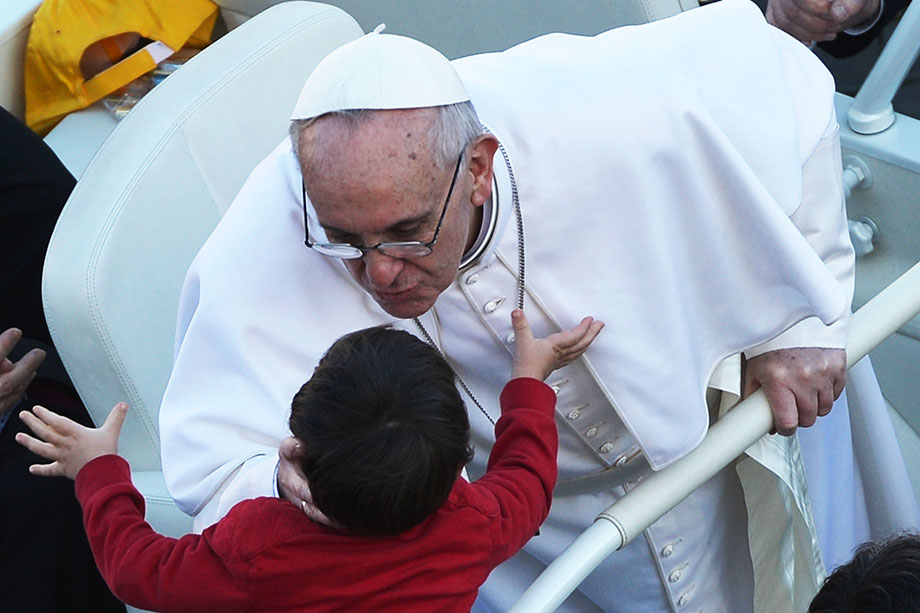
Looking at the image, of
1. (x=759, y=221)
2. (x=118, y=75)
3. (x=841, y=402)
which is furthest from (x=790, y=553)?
(x=118, y=75)

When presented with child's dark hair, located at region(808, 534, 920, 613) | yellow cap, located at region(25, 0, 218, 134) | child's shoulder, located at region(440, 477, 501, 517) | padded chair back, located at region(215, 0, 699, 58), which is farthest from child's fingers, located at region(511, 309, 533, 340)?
yellow cap, located at region(25, 0, 218, 134)

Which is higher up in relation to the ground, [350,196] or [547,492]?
[350,196]

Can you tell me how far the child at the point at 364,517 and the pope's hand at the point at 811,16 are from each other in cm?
136

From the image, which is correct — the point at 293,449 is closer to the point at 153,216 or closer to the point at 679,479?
the point at 679,479

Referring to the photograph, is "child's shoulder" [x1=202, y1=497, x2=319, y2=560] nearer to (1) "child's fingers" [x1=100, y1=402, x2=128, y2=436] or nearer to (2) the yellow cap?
(1) "child's fingers" [x1=100, y1=402, x2=128, y2=436]

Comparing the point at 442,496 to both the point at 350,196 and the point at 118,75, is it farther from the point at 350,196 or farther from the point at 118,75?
the point at 118,75

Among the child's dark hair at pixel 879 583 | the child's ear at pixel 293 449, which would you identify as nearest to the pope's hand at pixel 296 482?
the child's ear at pixel 293 449

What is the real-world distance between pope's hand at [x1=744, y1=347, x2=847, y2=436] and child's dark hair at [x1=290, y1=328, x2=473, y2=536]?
0.58 metres

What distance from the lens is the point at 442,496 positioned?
4.04 ft

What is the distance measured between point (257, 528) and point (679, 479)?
0.53 meters

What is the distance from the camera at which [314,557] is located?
1246 mm

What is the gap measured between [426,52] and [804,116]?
68 centimetres

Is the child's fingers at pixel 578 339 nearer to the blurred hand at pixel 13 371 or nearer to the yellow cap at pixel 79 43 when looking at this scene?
the blurred hand at pixel 13 371

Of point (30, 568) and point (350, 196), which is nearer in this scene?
point (350, 196)
